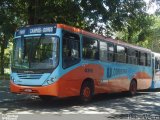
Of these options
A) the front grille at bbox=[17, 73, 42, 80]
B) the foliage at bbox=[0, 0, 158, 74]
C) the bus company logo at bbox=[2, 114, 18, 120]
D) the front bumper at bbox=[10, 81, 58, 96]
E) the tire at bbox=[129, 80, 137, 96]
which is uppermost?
the foliage at bbox=[0, 0, 158, 74]

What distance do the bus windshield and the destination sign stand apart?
23cm

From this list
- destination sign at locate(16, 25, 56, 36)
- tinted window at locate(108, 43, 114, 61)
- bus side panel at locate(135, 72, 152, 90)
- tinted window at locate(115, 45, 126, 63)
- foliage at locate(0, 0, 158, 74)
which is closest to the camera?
destination sign at locate(16, 25, 56, 36)

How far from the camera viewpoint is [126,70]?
21.1 metres

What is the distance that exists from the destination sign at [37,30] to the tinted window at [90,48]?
2.08 meters

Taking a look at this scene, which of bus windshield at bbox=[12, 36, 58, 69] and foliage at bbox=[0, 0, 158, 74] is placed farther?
foliage at bbox=[0, 0, 158, 74]

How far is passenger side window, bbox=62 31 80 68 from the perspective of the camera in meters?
14.9

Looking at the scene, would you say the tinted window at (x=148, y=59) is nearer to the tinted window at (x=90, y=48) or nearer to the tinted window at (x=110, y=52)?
the tinted window at (x=110, y=52)

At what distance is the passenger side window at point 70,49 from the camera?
14.9 meters

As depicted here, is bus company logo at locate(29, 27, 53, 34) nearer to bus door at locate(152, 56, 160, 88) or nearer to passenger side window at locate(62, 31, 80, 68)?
passenger side window at locate(62, 31, 80, 68)

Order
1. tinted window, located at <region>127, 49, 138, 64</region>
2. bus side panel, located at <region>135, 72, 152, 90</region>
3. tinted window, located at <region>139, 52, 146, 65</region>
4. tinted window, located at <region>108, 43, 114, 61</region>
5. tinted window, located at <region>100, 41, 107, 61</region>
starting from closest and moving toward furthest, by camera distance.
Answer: tinted window, located at <region>100, 41, 107, 61</region> → tinted window, located at <region>108, 43, 114, 61</region> → tinted window, located at <region>127, 49, 138, 64</region> → bus side panel, located at <region>135, 72, 152, 90</region> → tinted window, located at <region>139, 52, 146, 65</region>

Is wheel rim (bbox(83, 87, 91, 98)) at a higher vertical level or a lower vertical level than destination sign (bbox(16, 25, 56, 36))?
lower

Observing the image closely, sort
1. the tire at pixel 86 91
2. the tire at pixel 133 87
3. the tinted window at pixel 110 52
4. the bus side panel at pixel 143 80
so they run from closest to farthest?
the tire at pixel 86 91, the tinted window at pixel 110 52, the tire at pixel 133 87, the bus side panel at pixel 143 80

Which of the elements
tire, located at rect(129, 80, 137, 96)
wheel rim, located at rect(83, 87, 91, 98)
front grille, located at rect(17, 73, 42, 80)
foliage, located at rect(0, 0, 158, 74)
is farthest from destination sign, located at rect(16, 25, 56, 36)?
tire, located at rect(129, 80, 137, 96)

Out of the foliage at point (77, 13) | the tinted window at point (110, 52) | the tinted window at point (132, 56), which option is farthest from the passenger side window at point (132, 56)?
the tinted window at point (110, 52)
